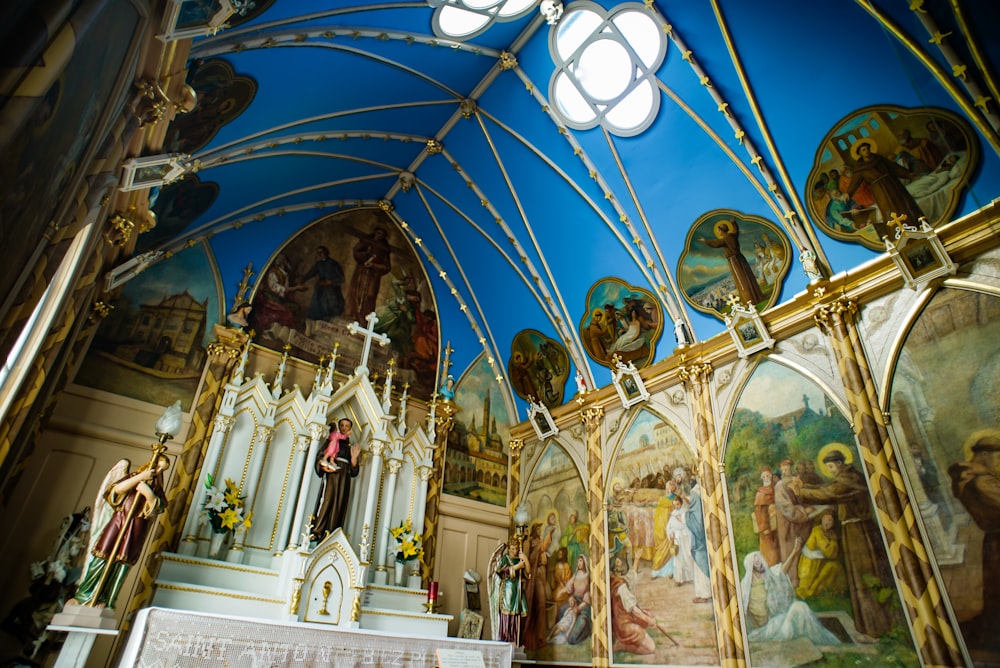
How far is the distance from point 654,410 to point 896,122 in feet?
19.2

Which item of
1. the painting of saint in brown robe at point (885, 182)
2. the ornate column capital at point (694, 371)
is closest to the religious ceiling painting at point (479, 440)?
the ornate column capital at point (694, 371)

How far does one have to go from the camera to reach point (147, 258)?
9.04 m

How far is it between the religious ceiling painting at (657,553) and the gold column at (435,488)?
143 inches

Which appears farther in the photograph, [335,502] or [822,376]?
[335,502]

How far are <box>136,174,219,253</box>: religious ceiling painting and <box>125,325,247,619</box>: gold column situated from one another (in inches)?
71.9

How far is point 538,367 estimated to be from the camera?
13297 mm

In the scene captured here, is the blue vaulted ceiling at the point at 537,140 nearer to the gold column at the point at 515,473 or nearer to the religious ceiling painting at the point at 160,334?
the religious ceiling painting at the point at 160,334

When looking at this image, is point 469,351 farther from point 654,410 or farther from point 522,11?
point 522,11

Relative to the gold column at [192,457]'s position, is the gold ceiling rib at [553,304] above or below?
above

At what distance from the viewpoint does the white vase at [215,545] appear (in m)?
8.87

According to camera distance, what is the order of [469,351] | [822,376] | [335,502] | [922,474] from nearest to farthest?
[922,474], [822,376], [335,502], [469,351]

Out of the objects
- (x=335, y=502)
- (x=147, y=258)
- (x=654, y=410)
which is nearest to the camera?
(x=147, y=258)

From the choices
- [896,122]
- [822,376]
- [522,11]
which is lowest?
[822,376]

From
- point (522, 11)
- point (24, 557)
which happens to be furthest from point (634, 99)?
point (24, 557)
